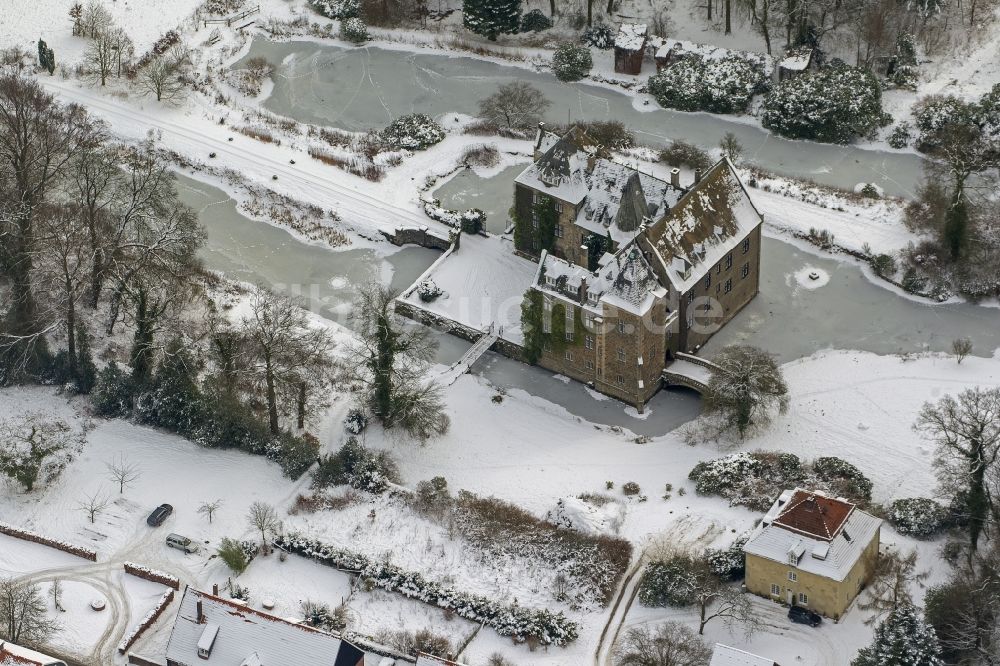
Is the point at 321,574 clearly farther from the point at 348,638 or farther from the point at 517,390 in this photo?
the point at 517,390

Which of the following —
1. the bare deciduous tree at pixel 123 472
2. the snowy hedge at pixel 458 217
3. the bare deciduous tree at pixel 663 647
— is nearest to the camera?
the bare deciduous tree at pixel 663 647

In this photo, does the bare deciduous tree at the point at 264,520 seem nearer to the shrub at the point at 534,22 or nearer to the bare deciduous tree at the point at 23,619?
the bare deciduous tree at the point at 23,619

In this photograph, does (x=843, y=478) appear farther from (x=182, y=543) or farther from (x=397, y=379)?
(x=182, y=543)

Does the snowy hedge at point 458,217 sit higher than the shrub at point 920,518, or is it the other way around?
the snowy hedge at point 458,217

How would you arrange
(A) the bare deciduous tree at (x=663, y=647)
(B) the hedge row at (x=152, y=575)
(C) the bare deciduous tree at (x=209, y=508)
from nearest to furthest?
(A) the bare deciduous tree at (x=663, y=647) < (B) the hedge row at (x=152, y=575) < (C) the bare deciduous tree at (x=209, y=508)

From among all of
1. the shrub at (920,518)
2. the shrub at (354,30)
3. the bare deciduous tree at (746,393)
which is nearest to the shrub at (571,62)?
the shrub at (354,30)

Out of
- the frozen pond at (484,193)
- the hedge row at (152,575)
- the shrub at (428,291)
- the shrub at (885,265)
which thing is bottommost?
the hedge row at (152,575)

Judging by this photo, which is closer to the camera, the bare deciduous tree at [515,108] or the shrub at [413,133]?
the shrub at [413,133]

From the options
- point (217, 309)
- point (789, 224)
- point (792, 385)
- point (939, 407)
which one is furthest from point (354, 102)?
point (939, 407)
